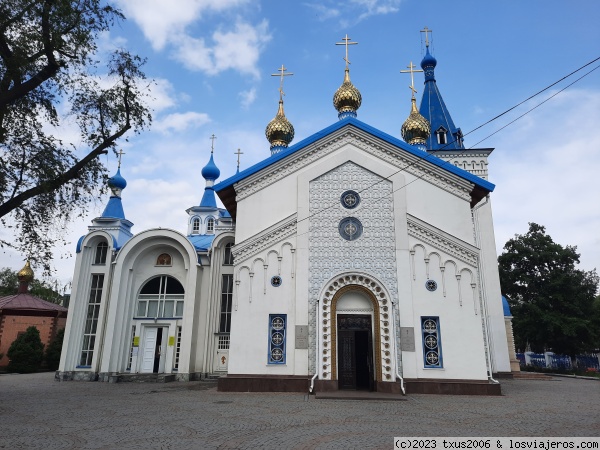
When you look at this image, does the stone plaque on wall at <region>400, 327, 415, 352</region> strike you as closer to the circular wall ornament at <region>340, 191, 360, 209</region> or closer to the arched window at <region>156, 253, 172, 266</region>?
the circular wall ornament at <region>340, 191, 360, 209</region>

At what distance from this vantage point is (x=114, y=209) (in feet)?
77.4

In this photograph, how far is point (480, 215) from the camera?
21922 millimetres

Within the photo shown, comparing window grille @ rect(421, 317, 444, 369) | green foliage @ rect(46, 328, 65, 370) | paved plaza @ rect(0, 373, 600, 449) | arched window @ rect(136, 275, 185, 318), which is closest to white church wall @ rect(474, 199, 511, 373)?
paved plaza @ rect(0, 373, 600, 449)

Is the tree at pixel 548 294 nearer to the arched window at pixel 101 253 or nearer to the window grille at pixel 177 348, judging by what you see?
the window grille at pixel 177 348

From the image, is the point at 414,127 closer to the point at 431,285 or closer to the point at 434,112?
the point at 434,112

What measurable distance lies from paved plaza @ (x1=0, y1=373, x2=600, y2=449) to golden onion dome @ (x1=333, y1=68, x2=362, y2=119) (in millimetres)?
11901

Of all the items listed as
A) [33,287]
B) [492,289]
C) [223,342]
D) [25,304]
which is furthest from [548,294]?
[33,287]

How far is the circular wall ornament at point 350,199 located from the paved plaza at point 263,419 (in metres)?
6.21

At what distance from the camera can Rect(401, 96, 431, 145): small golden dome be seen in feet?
69.3

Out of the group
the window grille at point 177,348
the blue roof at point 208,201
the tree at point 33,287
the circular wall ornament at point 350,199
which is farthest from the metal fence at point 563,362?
the tree at point 33,287

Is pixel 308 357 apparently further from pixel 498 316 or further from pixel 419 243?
pixel 498 316

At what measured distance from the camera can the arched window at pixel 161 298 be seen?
60.6ft

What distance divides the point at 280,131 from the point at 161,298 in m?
9.91

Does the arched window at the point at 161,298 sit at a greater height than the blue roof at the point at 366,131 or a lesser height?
lesser
